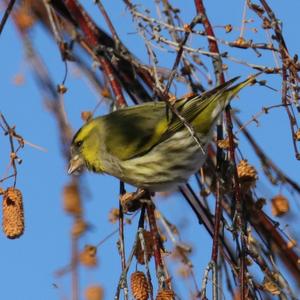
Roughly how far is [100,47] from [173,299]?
1213 millimetres

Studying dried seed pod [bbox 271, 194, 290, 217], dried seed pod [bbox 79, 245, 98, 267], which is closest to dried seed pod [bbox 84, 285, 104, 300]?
dried seed pod [bbox 79, 245, 98, 267]

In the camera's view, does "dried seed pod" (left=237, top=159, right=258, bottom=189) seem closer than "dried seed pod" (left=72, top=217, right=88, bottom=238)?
No

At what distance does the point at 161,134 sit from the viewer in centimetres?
377

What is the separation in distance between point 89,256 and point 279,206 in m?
0.79

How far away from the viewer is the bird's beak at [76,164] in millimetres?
3604

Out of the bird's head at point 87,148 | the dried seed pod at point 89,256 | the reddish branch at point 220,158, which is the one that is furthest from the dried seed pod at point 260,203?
the bird's head at point 87,148

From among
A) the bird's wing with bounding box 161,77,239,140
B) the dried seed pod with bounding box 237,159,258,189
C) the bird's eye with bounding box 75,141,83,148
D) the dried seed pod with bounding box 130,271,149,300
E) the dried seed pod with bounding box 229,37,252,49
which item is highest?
the bird's eye with bounding box 75,141,83,148

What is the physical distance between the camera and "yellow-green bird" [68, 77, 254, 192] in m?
3.61

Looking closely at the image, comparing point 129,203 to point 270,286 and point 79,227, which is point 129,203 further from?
point 270,286

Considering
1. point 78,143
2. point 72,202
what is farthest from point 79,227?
point 78,143

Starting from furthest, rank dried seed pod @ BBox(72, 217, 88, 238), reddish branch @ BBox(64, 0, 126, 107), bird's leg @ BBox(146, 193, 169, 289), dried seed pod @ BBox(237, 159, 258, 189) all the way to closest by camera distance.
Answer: reddish branch @ BBox(64, 0, 126, 107)
dried seed pod @ BBox(237, 159, 258, 189)
dried seed pod @ BBox(72, 217, 88, 238)
bird's leg @ BBox(146, 193, 169, 289)

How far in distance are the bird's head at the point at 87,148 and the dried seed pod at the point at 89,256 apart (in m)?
0.53

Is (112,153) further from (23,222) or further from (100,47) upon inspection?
(23,222)

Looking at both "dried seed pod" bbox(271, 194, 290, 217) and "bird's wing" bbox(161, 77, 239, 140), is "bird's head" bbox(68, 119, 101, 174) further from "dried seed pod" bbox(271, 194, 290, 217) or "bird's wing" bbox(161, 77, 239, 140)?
"dried seed pod" bbox(271, 194, 290, 217)
